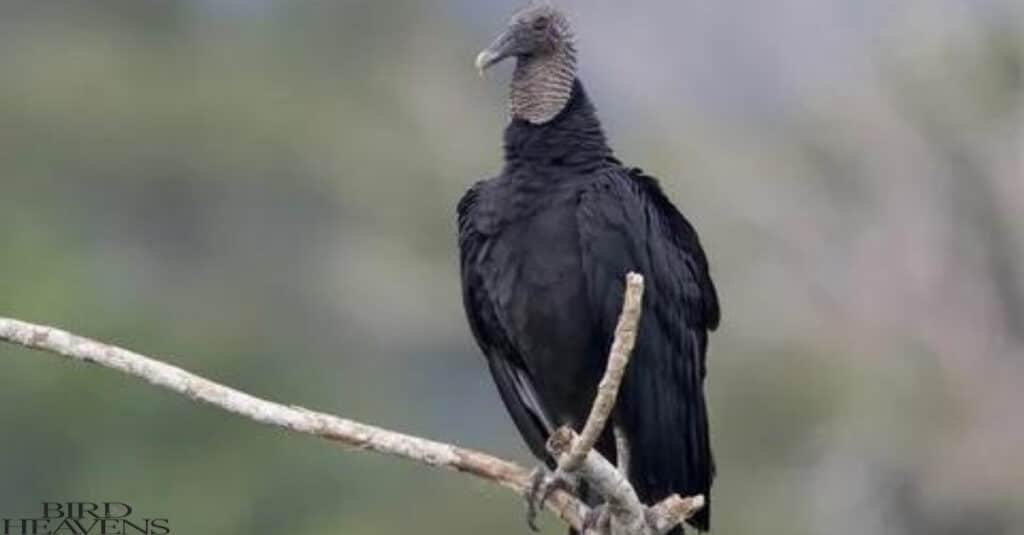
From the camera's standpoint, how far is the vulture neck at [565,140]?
203 inches

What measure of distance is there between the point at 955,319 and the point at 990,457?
2.83 feet

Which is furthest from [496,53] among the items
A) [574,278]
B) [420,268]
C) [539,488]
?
[420,268]

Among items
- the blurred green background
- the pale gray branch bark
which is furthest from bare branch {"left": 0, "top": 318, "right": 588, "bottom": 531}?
the blurred green background

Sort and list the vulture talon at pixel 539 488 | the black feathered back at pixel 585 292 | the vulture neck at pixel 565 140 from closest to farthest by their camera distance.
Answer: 1. the vulture talon at pixel 539 488
2. the black feathered back at pixel 585 292
3. the vulture neck at pixel 565 140

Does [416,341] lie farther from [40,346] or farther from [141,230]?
[40,346]

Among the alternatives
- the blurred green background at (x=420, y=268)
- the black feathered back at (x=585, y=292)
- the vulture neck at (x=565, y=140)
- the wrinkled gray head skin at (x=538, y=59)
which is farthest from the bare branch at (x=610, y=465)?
the blurred green background at (x=420, y=268)

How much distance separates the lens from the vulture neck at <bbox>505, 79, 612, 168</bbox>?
16.9 ft

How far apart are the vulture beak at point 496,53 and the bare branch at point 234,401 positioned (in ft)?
3.45

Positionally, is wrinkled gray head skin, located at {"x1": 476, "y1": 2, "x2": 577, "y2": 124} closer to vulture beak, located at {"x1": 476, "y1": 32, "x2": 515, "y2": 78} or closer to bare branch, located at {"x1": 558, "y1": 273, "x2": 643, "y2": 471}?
vulture beak, located at {"x1": 476, "y1": 32, "x2": 515, "y2": 78}

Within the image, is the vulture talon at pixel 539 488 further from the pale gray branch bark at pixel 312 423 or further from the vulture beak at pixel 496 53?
the vulture beak at pixel 496 53

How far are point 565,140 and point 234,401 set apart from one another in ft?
3.58

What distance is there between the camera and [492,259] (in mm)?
5121

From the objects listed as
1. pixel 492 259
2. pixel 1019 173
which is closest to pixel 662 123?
pixel 1019 173

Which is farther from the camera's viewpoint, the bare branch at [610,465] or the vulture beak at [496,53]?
the vulture beak at [496,53]
